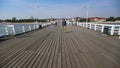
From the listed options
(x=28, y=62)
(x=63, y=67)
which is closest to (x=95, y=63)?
(x=63, y=67)

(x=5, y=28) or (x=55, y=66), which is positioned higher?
(x=5, y=28)

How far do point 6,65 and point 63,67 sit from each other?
1.80 m

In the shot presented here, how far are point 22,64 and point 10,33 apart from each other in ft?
26.3

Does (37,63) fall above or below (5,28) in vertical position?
below

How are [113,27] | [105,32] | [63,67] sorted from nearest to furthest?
1. [63,67]
2. [113,27]
3. [105,32]

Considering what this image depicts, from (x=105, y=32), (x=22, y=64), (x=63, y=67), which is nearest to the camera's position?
(x=63, y=67)

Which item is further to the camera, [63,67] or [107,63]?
[107,63]

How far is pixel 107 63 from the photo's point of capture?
141 inches

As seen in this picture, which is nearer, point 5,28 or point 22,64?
point 22,64

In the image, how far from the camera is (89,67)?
10.7 ft

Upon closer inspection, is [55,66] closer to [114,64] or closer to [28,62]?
[28,62]

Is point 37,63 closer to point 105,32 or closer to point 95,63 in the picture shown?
point 95,63

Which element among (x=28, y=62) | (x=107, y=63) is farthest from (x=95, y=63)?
(x=28, y=62)

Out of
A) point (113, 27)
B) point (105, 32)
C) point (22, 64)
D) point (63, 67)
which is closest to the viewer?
point (63, 67)
